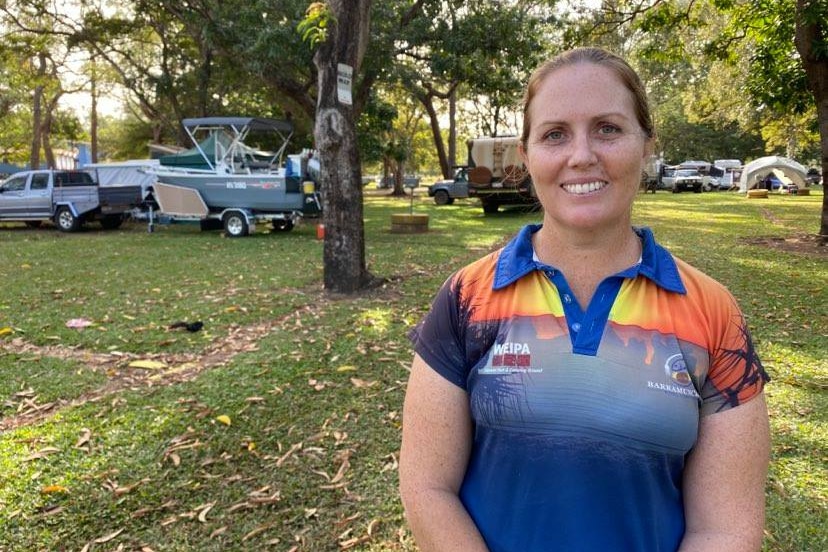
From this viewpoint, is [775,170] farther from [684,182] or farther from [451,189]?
[451,189]

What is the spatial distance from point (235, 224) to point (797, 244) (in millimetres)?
12375

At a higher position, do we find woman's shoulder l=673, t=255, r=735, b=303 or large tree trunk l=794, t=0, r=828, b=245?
large tree trunk l=794, t=0, r=828, b=245

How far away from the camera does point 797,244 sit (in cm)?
1230

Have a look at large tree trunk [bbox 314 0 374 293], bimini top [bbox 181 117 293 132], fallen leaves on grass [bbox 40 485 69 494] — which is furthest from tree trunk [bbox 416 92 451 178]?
fallen leaves on grass [bbox 40 485 69 494]

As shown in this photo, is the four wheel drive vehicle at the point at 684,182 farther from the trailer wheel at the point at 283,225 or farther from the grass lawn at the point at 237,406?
the grass lawn at the point at 237,406

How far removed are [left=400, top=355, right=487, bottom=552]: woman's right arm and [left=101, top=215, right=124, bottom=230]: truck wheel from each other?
18.9m

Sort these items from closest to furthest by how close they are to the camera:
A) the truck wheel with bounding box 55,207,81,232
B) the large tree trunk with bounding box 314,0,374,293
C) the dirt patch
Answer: the large tree trunk with bounding box 314,0,374,293
the dirt patch
the truck wheel with bounding box 55,207,81,232

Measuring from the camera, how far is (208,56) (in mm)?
20391

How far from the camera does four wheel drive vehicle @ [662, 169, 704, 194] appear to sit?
131 feet

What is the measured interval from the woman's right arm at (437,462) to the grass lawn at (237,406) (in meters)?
1.62

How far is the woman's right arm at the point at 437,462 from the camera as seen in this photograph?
1.41 m

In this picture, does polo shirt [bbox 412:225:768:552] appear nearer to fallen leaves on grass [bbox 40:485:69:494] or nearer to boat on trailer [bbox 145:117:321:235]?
fallen leaves on grass [bbox 40:485:69:494]

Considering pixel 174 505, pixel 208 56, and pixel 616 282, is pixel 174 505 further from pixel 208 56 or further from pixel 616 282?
pixel 208 56

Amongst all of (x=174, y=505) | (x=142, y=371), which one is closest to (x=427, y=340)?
(x=174, y=505)
